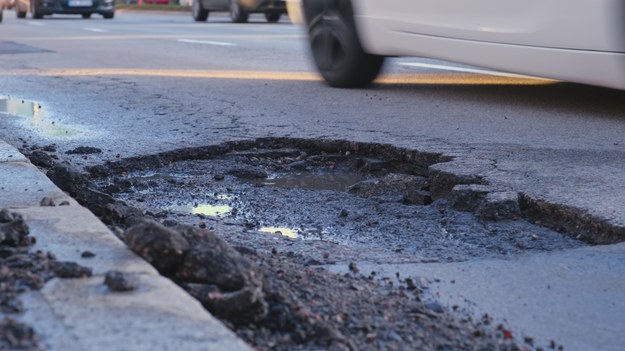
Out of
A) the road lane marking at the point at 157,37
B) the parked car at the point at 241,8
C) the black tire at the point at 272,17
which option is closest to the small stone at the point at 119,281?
the road lane marking at the point at 157,37

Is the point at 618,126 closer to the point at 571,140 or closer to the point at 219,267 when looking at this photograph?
the point at 571,140

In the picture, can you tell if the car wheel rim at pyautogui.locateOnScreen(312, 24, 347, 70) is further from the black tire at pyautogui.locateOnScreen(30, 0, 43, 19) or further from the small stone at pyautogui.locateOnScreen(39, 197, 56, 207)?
the black tire at pyautogui.locateOnScreen(30, 0, 43, 19)

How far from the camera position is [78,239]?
8.74 feet

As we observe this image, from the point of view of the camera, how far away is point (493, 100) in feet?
22.3

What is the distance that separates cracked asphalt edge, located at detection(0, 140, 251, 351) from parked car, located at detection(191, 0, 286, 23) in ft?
59.0

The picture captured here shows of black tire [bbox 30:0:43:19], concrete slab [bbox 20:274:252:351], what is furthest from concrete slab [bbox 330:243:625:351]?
black tire [bbox 30:0:43:19]

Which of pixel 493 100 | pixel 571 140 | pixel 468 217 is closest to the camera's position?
pixel 468 217

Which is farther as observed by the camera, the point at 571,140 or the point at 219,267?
the point at 571,140

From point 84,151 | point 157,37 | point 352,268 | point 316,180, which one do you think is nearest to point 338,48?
point 84,151

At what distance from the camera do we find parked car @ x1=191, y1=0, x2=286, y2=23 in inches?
805

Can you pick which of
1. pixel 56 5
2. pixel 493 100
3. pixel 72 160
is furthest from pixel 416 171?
pixel 56 5

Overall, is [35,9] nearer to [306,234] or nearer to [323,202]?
[323,202]

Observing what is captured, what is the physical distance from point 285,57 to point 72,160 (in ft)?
20.5

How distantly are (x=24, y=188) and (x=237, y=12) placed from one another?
18.0m
